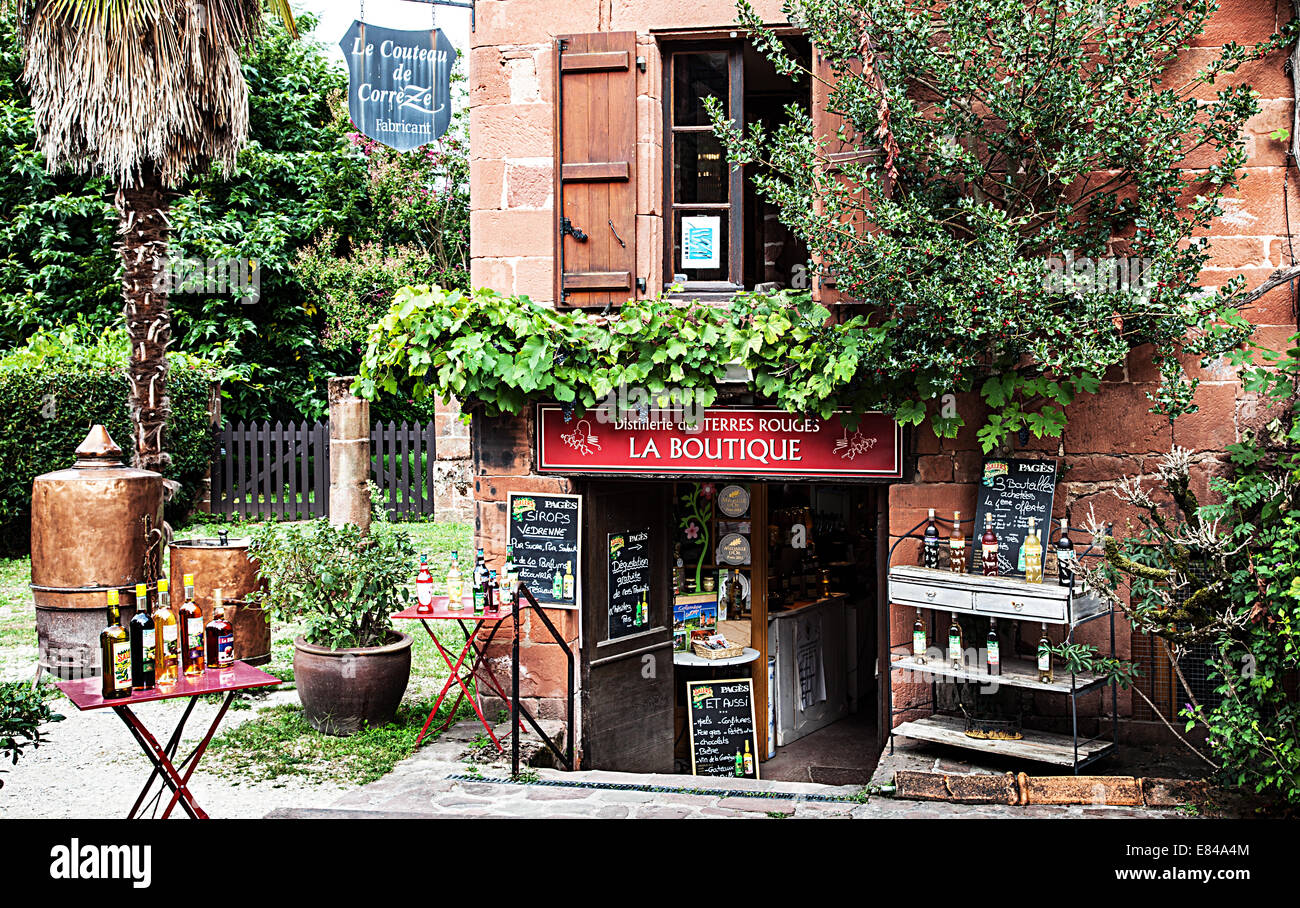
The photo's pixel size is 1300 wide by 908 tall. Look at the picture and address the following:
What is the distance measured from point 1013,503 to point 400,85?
969 cm

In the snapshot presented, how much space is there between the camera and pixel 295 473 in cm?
1733

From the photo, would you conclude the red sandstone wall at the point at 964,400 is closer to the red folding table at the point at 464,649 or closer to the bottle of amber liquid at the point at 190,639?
the red folding table at the point at 464,649

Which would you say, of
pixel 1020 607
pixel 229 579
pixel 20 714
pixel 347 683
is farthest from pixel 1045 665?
pixel 229 579

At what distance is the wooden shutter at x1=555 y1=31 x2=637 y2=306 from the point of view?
7387 mm

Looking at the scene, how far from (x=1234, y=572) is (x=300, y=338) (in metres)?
16.3

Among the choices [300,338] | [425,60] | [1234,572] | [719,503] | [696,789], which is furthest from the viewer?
[300,338]

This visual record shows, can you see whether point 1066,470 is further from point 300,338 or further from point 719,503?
point 300,338

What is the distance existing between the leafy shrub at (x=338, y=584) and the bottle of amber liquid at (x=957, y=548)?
3.50 meters

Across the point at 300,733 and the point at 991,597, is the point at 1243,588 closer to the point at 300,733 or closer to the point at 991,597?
the point at 991,597

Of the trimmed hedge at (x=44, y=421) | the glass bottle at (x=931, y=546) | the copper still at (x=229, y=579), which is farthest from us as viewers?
the trimmed hedge at (x=44, y=421)

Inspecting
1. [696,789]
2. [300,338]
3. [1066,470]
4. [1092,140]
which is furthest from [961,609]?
[300,338]

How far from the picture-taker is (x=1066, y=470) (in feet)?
22.2

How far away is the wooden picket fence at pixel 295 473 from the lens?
16984mm

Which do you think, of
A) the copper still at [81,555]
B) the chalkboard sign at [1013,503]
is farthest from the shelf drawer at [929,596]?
the copper still at [81,555]
